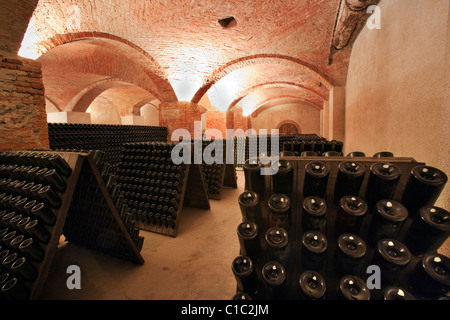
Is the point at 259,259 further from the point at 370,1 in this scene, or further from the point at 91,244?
the point at 370,1

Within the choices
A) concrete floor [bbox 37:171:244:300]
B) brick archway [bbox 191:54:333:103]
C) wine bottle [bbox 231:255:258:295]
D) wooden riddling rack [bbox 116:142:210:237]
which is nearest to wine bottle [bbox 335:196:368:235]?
wine bottle [bbox 231:255:258:295]

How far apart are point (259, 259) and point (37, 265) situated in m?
1.54

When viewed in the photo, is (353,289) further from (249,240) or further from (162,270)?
(162,270)

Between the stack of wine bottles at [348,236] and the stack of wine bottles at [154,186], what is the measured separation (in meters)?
1.71

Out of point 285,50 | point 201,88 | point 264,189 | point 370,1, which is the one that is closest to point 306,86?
point 285,50

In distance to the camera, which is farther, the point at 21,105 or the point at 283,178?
the point at 21,105

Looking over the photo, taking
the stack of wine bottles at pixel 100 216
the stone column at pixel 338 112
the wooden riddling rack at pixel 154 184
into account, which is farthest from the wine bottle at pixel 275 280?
the stone column at pixel 338 112

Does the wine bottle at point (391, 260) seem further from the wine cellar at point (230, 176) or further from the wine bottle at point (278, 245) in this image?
the wine bottle at point (278, 245)

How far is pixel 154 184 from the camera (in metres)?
2.83

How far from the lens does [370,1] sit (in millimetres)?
2869

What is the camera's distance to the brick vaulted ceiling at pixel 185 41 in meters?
3.84

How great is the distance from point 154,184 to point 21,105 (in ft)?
7.78

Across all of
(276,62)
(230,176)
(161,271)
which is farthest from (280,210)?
(276,62)

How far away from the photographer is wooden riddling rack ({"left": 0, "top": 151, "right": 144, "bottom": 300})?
137 centimetres
